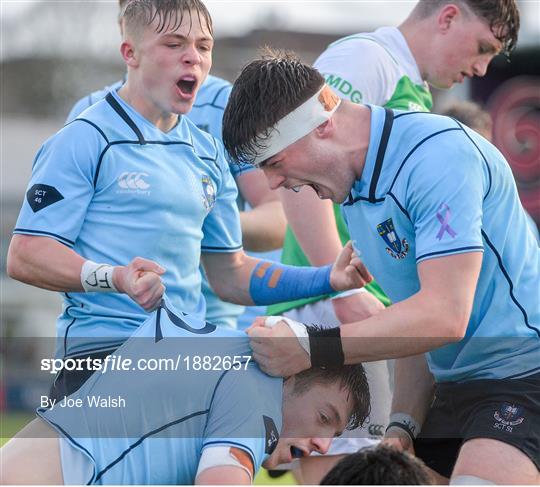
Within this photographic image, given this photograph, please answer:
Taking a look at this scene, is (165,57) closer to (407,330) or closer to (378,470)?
(407,330)

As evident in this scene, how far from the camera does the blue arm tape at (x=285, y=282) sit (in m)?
3.97

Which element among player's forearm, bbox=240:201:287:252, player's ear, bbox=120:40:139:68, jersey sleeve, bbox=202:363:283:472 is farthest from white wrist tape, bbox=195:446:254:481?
player's forearm, bbox=240:201:287:252

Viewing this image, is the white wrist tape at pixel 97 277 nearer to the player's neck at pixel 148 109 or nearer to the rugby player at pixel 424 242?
the rugby player at pixel 424 242

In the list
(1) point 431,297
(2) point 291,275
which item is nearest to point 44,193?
(2) point 291,275

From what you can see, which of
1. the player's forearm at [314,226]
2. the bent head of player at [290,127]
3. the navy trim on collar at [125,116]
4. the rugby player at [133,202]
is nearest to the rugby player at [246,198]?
the player's forearm at [314,226]

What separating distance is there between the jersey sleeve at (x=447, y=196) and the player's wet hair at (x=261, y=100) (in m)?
0.44

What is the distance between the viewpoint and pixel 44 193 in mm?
3557

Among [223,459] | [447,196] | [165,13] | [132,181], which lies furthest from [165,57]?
[223,459]

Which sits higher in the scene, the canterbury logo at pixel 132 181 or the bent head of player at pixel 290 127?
the bent head of player at pixel 290 127

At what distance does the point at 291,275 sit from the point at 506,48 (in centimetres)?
159

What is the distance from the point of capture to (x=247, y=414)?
3.26m

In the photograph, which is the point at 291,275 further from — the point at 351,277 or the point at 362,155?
the point at 362,155

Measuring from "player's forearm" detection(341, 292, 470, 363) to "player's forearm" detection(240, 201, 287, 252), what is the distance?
1.53 metres

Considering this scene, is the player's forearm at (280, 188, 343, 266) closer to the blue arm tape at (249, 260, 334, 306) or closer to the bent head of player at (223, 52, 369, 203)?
the blue arm tape at (249, 260, 334, 306)
